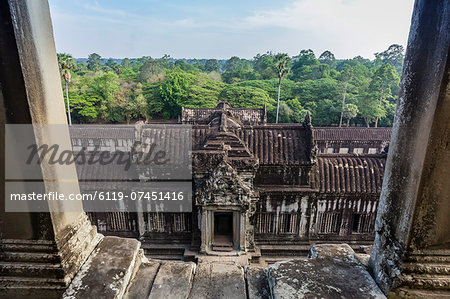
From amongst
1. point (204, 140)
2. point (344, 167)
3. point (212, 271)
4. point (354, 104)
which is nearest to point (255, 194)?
point (204, 140)

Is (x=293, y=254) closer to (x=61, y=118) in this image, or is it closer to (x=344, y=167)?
(x=344, y=167)

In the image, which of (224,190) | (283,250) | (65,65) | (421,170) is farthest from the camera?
(65,65)

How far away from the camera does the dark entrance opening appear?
10352 millimetres

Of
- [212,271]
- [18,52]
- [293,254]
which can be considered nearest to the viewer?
[18,52]

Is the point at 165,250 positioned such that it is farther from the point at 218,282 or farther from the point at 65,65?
the point at 65,65

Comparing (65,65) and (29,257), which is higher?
(65,65)

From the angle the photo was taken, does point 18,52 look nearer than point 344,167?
Yes

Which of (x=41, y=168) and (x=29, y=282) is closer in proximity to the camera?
(x=41, y=168)

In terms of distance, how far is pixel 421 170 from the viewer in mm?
2400

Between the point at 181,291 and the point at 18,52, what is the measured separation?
275 centimetres

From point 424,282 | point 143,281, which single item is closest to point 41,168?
point 143,281

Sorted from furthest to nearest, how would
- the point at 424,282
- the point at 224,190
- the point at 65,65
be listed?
the point at 65,65 < the point at 224,190 < the point at 424,282

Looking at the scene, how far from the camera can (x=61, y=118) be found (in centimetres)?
295

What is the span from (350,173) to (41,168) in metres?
10.8
